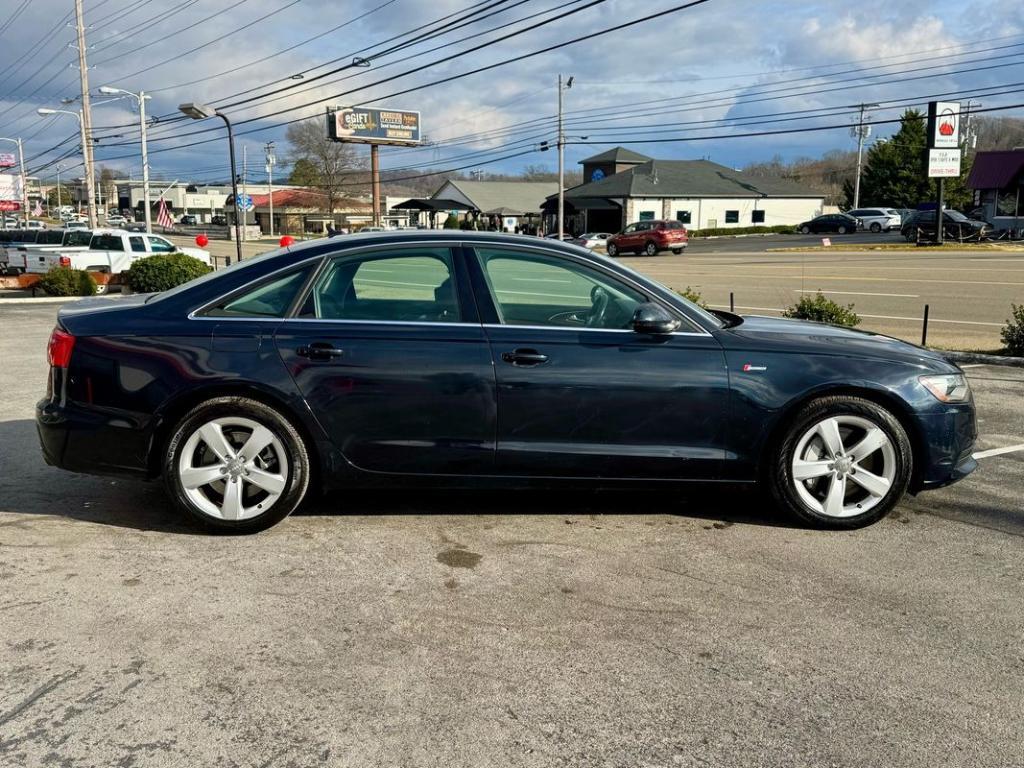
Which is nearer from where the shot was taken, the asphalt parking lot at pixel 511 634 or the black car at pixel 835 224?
the asphalt parking lot at pixel 511 634

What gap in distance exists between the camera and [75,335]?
4.77 metres

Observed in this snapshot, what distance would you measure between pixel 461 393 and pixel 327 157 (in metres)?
107

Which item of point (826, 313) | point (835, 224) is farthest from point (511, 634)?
point (835, 224)

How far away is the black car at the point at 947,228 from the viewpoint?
147ft

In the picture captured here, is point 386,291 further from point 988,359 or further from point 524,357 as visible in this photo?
point 988,359

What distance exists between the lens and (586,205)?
232 feet

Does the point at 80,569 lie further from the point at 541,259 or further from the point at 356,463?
the point at 541,259

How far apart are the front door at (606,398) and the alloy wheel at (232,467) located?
1.19 meters

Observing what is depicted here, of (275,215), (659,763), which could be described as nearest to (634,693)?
(659,763)

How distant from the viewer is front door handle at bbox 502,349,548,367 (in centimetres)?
468

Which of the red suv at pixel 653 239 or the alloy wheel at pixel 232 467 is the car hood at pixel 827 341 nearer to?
the alloy wheel at pixel 232 467

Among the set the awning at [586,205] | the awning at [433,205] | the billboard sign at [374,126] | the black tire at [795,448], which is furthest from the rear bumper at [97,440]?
the billboard sign at [374,126]

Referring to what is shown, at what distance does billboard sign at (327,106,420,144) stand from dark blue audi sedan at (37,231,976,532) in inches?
3578

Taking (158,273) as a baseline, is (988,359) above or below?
below
